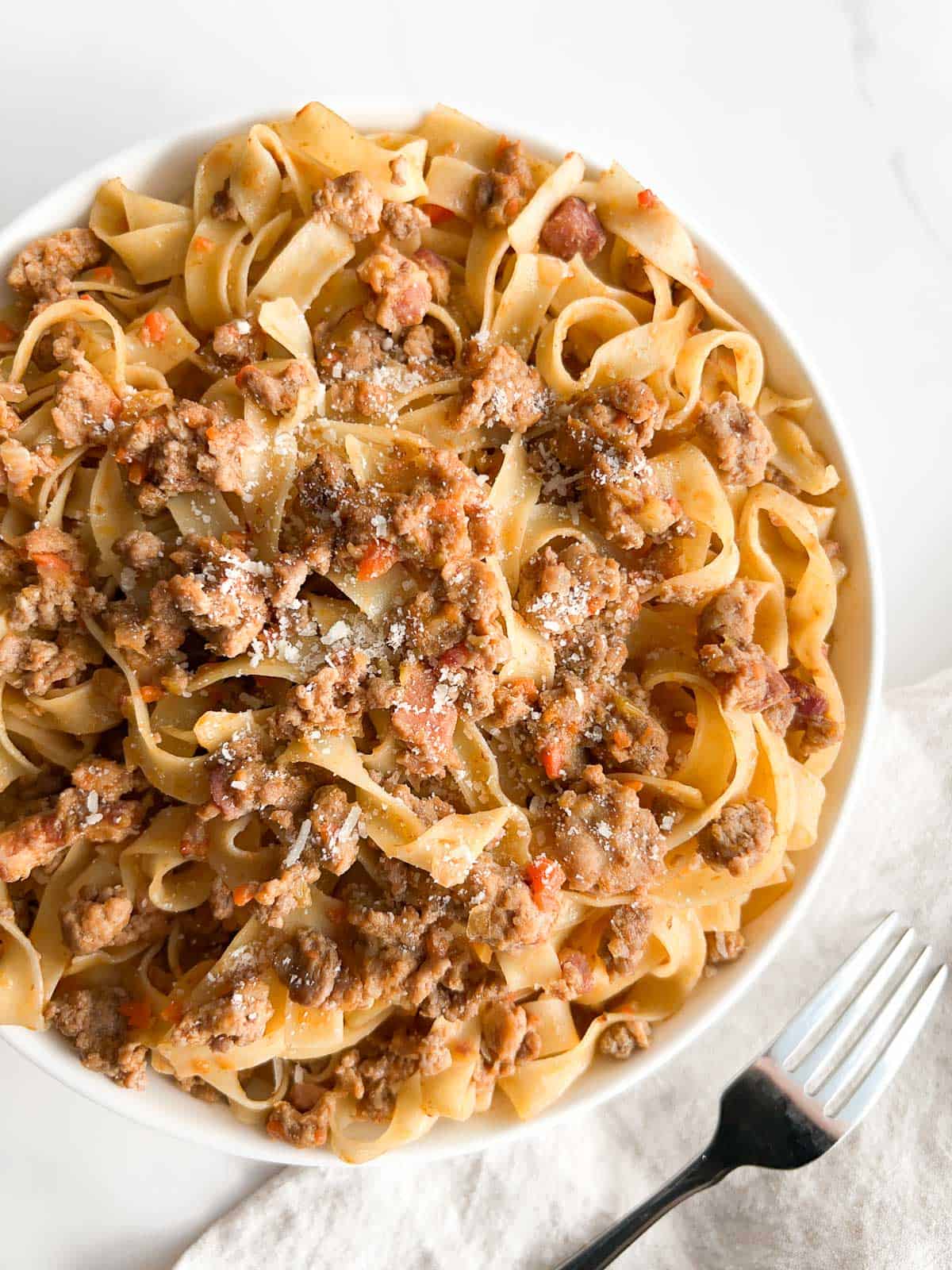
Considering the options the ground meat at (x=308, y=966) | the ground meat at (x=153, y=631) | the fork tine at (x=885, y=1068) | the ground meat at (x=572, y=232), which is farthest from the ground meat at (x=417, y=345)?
the fork tine at (x=885, y=1068)

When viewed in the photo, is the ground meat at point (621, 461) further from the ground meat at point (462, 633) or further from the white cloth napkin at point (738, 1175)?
the white cloth napkin at point (738, 1175)

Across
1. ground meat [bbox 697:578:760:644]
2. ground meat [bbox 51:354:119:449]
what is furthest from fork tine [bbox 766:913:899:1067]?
ground meat [bbox 51:354:119:449]

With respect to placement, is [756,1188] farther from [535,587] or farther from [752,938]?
[535,587]

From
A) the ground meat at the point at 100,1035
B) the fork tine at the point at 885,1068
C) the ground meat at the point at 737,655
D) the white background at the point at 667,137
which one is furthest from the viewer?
the white background at the point at 667,137

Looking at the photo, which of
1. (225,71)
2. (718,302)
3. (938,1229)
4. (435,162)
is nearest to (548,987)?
(938,1229)

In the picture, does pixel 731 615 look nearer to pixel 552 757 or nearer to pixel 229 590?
pixel 552 757
